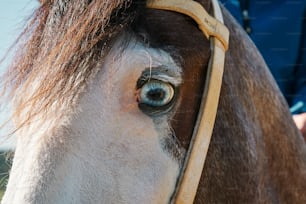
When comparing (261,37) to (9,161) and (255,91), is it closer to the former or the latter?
(255,91)

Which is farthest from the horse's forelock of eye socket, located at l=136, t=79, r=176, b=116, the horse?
eye socket, located at l=136, t=79, r=176, b=116

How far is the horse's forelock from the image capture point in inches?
43.7

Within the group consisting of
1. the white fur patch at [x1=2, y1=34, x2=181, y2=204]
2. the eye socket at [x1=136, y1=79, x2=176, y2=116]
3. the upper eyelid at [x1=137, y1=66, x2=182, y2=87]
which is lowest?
the white fur patch at [x1=2, y1=34, x2=181, y2=204]

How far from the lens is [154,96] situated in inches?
45.3

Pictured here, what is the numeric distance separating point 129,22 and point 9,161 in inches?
19.3

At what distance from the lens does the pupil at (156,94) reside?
115 cm

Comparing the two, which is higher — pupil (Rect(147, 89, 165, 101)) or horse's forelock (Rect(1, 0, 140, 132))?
horse's forelock (Rect(1, 0, 140, 132))

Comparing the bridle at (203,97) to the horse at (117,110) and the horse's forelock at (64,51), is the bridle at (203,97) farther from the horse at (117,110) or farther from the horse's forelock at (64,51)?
the horse's forelock at (64,51)

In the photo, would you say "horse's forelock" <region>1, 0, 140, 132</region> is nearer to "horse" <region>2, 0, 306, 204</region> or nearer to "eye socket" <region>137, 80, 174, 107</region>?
"horse" <region>2, 0, 306, 204</region>

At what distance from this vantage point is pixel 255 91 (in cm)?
139

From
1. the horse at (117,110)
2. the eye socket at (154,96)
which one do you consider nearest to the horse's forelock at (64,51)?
the horse at (117,110)

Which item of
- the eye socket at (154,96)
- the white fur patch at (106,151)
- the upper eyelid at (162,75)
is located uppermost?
the upper eyelid at (162,75)

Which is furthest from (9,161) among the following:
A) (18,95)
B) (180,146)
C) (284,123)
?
(284,123)

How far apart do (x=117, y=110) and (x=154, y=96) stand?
0.28 feet
